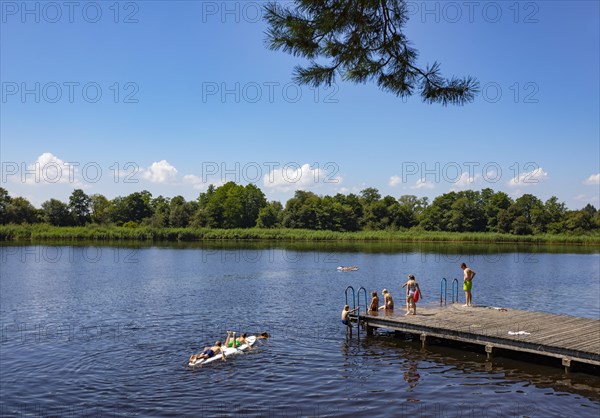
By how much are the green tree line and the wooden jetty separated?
300ft

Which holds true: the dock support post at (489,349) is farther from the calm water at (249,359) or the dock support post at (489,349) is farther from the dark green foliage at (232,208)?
the dark green foliage at (232,208)

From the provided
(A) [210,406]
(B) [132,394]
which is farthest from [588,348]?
(B) [132,394]

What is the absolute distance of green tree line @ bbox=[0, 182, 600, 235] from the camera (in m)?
111

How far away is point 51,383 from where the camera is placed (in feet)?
55.9

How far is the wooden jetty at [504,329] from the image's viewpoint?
17.1m

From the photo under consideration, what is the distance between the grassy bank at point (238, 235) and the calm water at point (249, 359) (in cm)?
5524

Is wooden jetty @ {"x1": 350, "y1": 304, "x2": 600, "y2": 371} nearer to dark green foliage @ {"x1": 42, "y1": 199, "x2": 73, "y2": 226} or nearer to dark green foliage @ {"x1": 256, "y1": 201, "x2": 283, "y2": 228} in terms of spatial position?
dark green foliage @ {"x1": 256, "y1": 201, "x2": 283, "y2": 228}

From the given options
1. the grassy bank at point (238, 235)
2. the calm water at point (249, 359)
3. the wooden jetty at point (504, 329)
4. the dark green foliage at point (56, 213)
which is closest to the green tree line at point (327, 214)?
the dark green foliage at point (56, 213)

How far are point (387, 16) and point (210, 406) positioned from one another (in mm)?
11288

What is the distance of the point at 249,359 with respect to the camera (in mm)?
19844

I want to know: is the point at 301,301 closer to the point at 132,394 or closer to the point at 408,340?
the point at 408,340

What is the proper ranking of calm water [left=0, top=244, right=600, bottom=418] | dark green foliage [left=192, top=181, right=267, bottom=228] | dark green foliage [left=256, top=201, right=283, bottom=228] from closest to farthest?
1. calm water [left=0, top=244, right=600, bottom=418]
2. dark green foliage [left=192, top=181, right=267, bottom=228]
3. dark green foliage [left=256, top=201, right=283, bottom=228]

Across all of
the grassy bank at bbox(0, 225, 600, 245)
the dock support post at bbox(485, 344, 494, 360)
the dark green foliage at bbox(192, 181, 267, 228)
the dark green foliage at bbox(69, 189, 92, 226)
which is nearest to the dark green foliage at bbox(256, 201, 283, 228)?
the dark green foliage at bbox(192, 181, 267, 228)

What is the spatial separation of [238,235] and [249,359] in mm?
85532
